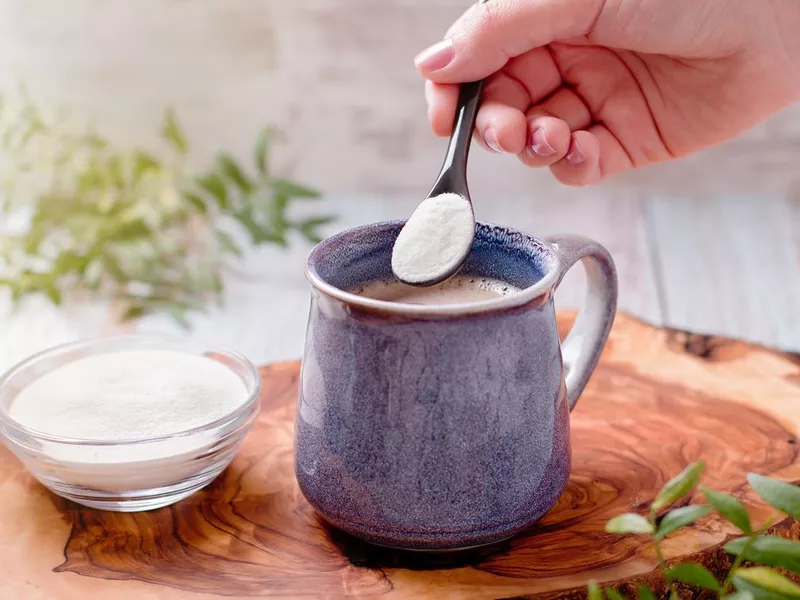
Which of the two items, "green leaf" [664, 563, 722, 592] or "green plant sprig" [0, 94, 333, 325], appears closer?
"green leaf" [664, 563, 722, 592]

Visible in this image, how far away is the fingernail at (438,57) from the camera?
89 cm

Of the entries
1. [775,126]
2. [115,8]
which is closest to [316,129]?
[115,8]

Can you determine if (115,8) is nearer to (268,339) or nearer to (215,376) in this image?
(268,339)

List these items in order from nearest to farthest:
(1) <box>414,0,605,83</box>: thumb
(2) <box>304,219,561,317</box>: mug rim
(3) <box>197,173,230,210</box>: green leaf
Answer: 1. (2) <box>304,219,561,317</box>: mug rim
2. (1) <box>414,0,605,83</box>: thumb
3. (3) <box>197,173,230,210</box>: green leaf

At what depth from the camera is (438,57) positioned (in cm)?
90

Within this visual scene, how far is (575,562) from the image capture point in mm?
703

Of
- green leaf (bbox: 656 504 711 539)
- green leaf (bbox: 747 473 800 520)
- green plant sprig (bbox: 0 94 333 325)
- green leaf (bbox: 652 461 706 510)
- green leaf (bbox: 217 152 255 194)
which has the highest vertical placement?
green leaf (bbox: 652 461 706 510)

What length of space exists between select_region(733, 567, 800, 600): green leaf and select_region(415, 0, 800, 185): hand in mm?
492

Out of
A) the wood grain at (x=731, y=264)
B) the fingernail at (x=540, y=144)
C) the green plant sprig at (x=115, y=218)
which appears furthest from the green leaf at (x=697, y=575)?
the green plant sprig at (x=115, y=218)

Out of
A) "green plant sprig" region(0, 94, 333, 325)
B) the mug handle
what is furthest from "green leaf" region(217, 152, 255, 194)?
the mug handle

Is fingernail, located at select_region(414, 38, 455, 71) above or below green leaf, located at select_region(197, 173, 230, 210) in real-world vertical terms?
above

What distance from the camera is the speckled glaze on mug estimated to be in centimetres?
64

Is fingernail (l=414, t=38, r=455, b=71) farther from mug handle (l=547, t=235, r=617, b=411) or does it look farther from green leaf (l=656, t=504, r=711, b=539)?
green leaf (l=656, t=504, r=711, b=539)

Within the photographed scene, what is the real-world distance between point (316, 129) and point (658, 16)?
1.10 metres
